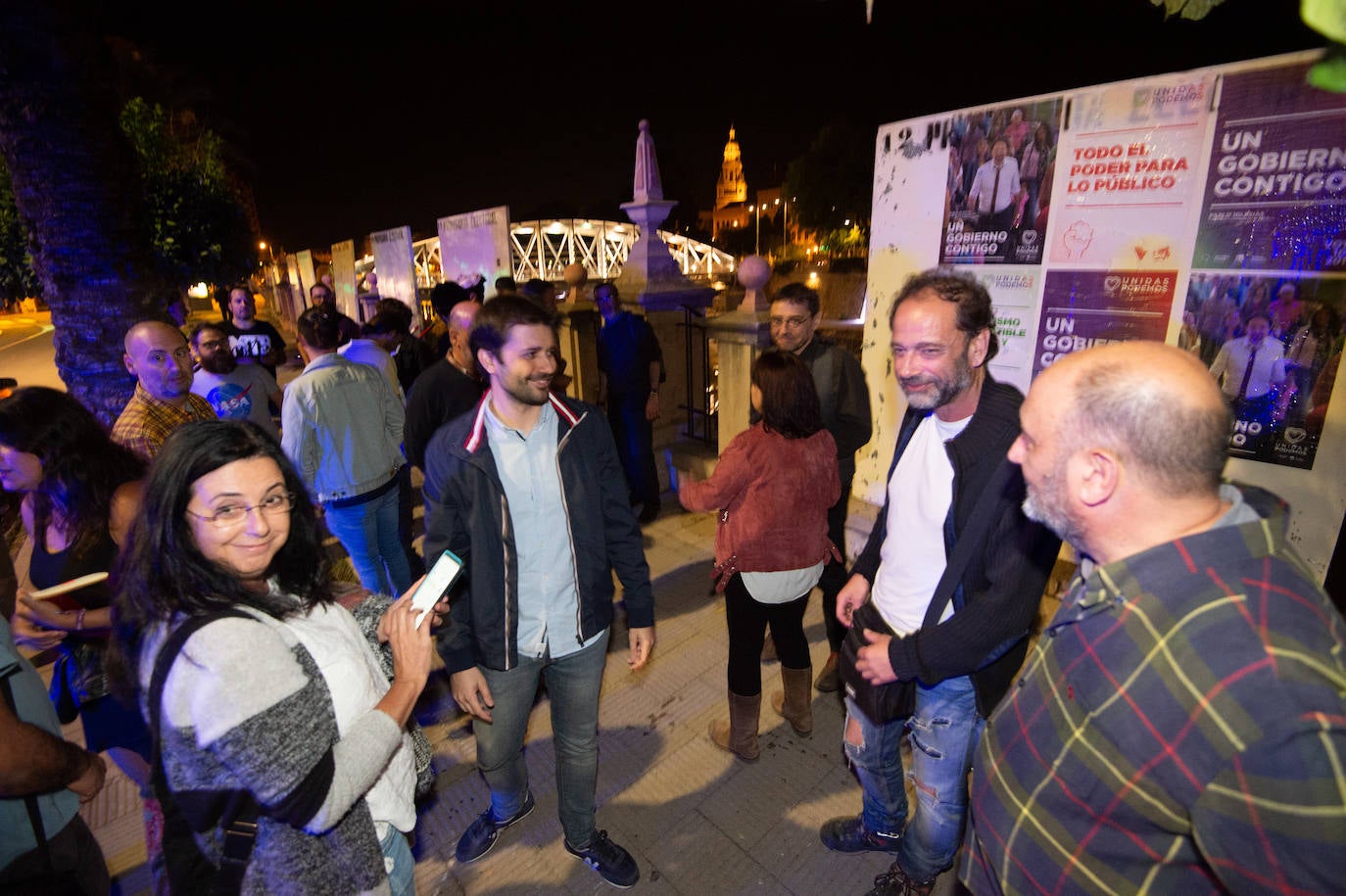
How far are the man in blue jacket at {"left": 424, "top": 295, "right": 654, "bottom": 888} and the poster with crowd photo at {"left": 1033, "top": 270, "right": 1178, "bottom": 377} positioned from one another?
2.60m

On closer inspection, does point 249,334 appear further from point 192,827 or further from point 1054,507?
point 1054,507

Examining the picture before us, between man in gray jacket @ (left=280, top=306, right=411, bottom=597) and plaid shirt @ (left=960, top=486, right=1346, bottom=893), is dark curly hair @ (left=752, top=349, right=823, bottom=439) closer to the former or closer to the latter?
plaid shirt @ (left=960, top=486, right=1346, bottom=893)

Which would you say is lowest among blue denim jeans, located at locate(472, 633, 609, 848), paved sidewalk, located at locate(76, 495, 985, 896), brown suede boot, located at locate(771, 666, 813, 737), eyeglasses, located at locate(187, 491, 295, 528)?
paved sidewalk, located at locate(76, 495, 985, 896)

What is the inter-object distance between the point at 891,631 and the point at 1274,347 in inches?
91.4

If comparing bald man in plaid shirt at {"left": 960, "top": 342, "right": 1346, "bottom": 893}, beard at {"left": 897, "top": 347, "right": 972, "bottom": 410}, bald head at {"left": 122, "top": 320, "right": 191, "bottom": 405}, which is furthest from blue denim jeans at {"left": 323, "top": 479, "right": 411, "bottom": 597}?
bald man in plaid shirt at {"left": 960, "top": 342, "right": 1346, "bottom": 893}

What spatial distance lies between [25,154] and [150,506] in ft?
20.1

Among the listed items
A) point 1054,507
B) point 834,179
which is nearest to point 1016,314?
point 1054,507

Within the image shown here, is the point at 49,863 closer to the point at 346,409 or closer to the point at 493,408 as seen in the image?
the point at 493,408

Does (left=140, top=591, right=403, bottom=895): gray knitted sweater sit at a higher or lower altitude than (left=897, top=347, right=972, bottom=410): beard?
lower

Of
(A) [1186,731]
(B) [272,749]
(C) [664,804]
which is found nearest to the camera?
(A) [1186,731]

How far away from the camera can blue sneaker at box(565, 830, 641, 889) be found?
8.10ft

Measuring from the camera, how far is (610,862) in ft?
8.16

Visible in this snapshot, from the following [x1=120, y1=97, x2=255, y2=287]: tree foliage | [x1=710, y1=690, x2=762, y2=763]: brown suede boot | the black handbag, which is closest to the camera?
the black handbag

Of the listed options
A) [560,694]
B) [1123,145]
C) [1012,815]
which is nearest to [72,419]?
[560,694]
